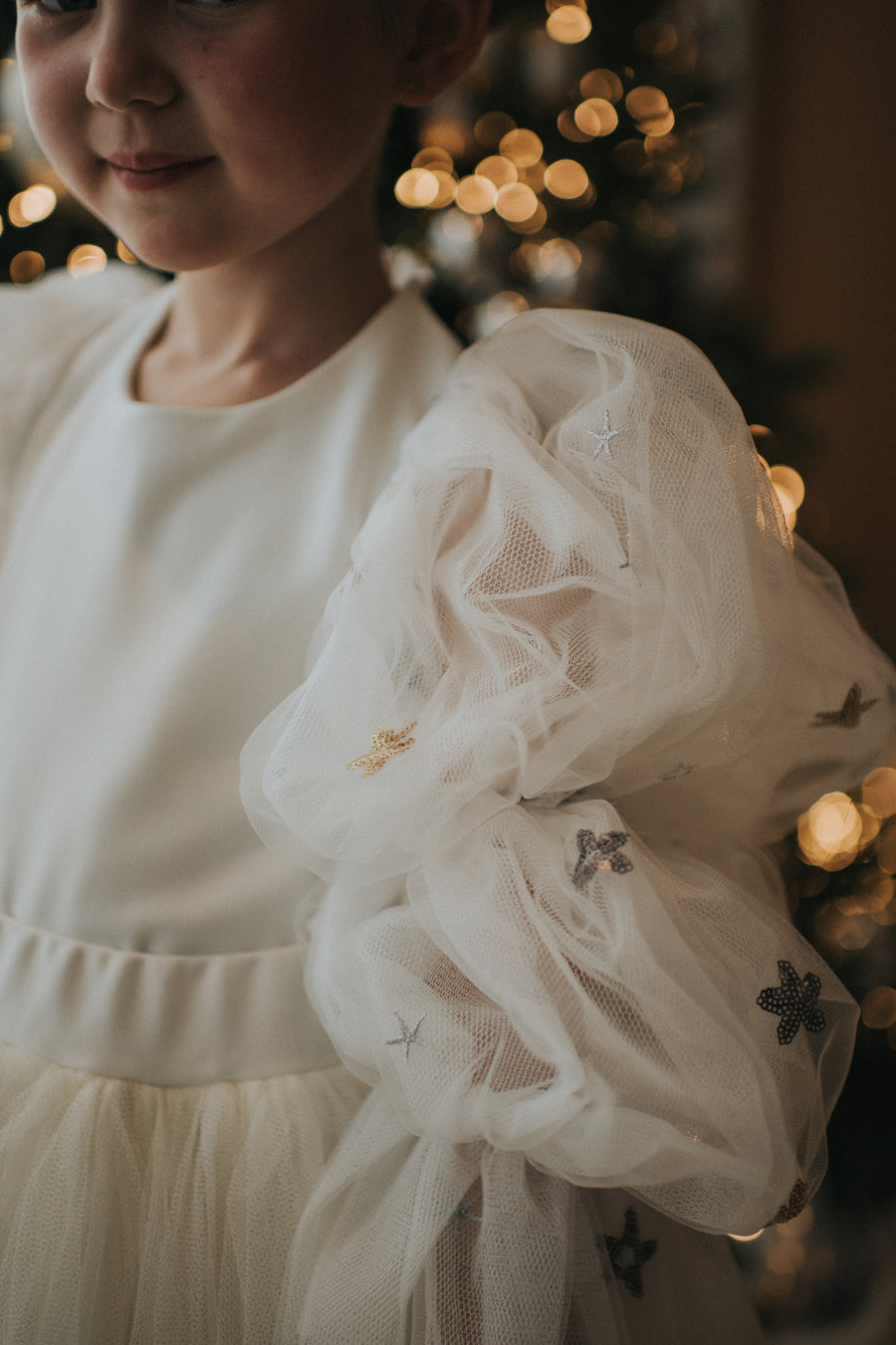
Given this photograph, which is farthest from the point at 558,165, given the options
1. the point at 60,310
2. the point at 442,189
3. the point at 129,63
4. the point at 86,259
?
the point at 129,63

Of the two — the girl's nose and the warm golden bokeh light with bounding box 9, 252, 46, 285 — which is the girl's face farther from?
the warm golden bokeh light with bounding box 9, 252, 46, 285

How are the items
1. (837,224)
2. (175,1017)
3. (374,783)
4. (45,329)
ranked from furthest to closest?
1. (837,224)
2. (45,329)
3. (175,1017)
4. (374,783)

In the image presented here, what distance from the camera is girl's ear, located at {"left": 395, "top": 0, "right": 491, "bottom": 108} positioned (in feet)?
2.00

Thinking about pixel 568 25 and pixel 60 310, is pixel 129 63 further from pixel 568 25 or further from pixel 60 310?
pixel 568 25

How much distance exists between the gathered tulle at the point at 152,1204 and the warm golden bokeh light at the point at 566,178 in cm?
106

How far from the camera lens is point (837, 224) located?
6.06 feet

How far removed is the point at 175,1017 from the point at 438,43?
2.04 feet

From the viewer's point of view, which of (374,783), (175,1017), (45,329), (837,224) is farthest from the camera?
(837,224)

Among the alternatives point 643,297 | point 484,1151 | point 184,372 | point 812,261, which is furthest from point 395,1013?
point 812,261

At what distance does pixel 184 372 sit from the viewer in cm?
68

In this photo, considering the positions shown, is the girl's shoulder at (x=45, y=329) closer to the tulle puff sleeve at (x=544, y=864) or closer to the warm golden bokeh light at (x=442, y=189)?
the tulle puff sleeve at (x=544, y=864)

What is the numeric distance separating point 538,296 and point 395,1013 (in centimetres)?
102

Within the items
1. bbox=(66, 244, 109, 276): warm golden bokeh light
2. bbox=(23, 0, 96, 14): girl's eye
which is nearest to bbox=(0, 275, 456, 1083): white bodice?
bbox=(23, 0, 96, 14): girl's eye

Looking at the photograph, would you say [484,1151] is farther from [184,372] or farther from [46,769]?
[184,372]
